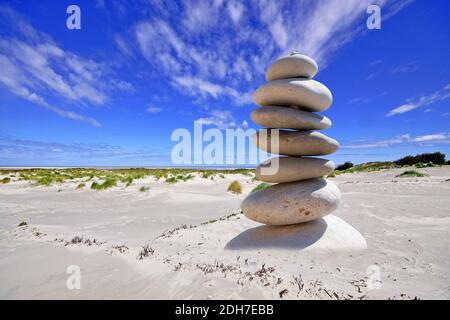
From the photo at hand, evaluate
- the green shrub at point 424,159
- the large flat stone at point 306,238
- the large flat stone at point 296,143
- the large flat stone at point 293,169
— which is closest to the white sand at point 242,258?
the large flat stone at point 306,238

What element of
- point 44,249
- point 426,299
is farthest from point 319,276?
point 44,249

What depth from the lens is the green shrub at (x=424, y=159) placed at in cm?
4121

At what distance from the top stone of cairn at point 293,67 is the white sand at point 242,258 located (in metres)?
3.75

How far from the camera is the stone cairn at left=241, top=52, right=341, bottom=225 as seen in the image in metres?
5.82

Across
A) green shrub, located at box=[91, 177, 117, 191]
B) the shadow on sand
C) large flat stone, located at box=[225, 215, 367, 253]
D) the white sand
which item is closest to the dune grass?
green shrub, located at box=[91, 177, 117, 191]

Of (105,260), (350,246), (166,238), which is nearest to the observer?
(105,260)

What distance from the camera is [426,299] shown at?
3033mm

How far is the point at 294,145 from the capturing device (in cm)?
612

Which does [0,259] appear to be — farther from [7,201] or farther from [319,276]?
[7,201]

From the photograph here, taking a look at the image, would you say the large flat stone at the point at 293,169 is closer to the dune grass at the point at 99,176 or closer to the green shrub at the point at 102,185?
the green shrub at the point at 102,185

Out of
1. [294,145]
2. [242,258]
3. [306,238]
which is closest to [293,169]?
[294,145]

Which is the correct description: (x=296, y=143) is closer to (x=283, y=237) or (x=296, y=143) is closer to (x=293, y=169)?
(x=293, y=169)

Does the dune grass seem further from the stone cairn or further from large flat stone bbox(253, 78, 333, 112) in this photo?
large flat stone bbox(253, 78, 333, 112)
